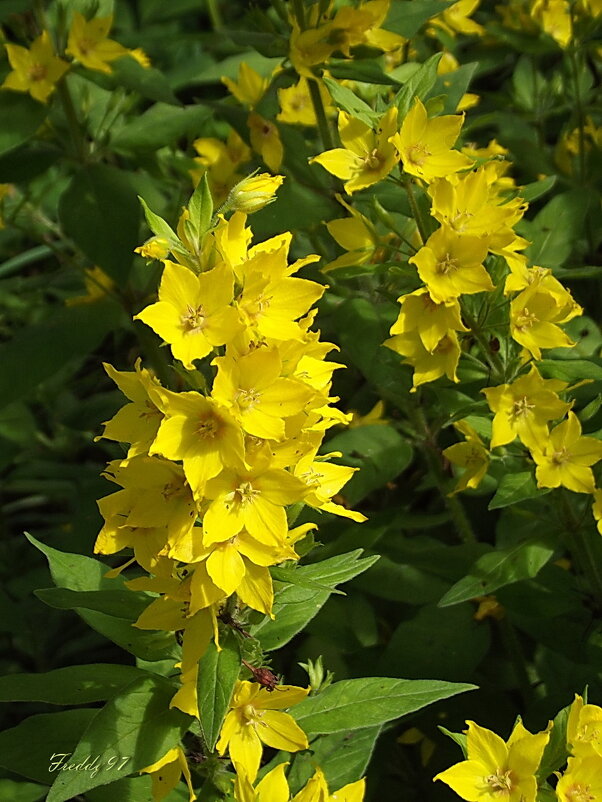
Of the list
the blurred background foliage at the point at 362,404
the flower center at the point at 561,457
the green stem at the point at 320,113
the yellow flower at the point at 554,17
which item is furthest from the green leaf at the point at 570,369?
the yellow flower at the point at 554,17

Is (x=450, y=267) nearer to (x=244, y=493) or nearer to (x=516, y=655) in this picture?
(x=244, y=493)

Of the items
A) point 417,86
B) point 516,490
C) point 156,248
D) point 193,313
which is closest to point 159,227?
point 156,248

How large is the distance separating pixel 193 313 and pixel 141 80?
5.12 feet

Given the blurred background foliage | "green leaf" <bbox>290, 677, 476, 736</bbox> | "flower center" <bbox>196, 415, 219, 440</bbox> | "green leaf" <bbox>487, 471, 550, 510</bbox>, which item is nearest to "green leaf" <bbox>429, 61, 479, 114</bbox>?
the blurred background foliage

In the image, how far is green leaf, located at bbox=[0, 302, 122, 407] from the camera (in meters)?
2.65

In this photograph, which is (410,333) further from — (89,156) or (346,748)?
(89,156)

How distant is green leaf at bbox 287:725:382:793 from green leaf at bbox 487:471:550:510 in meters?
0.48

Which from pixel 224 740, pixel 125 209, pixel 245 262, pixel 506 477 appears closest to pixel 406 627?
pixel 506 477

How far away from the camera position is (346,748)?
5.84 ft

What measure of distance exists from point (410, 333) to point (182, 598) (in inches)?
29.9

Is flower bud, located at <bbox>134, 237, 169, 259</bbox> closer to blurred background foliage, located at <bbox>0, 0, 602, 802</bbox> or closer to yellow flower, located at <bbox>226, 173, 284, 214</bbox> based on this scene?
yellow flower, located at <bbox>226, 173, 284, 214</bbox>

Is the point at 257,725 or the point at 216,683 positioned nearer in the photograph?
the point at 216,683

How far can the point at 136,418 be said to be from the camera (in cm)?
150

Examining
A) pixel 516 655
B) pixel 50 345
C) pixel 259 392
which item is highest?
pixel 259 392
